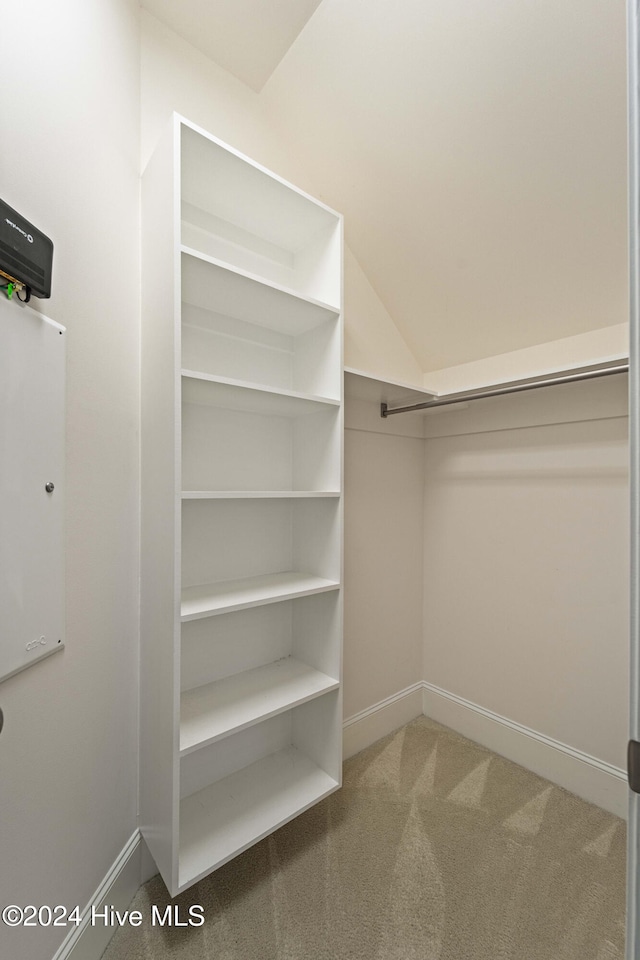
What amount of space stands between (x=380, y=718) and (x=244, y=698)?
1.04 meters

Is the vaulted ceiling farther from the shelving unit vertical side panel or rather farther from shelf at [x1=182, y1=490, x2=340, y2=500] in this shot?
shelf at [x1=182, y1=490, x2=340, y2=500]

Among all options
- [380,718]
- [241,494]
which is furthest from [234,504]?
[380,718]

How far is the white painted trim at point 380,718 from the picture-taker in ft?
6.58

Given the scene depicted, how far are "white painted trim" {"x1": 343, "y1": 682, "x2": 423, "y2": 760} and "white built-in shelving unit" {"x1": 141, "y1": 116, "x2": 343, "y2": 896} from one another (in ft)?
1.28

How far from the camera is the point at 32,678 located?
3.18 ft

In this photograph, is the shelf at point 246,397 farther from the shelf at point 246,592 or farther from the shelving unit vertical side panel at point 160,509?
the shelf at point 246,592

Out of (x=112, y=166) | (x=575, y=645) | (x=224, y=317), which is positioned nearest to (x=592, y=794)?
(x=575, y=645)

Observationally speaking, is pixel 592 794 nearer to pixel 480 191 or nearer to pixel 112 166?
pixel 480 191

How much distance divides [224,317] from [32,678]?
1295 millimetres

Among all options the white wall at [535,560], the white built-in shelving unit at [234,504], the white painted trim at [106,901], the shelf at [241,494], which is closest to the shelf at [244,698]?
the white built-in shelving unit at [234,504]

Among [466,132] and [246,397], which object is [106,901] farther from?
[466,132]

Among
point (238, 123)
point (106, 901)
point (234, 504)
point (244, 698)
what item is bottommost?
point (106, 901)

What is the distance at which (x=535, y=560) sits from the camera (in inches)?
77.2

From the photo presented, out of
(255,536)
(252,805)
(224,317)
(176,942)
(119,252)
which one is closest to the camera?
(176,942)
